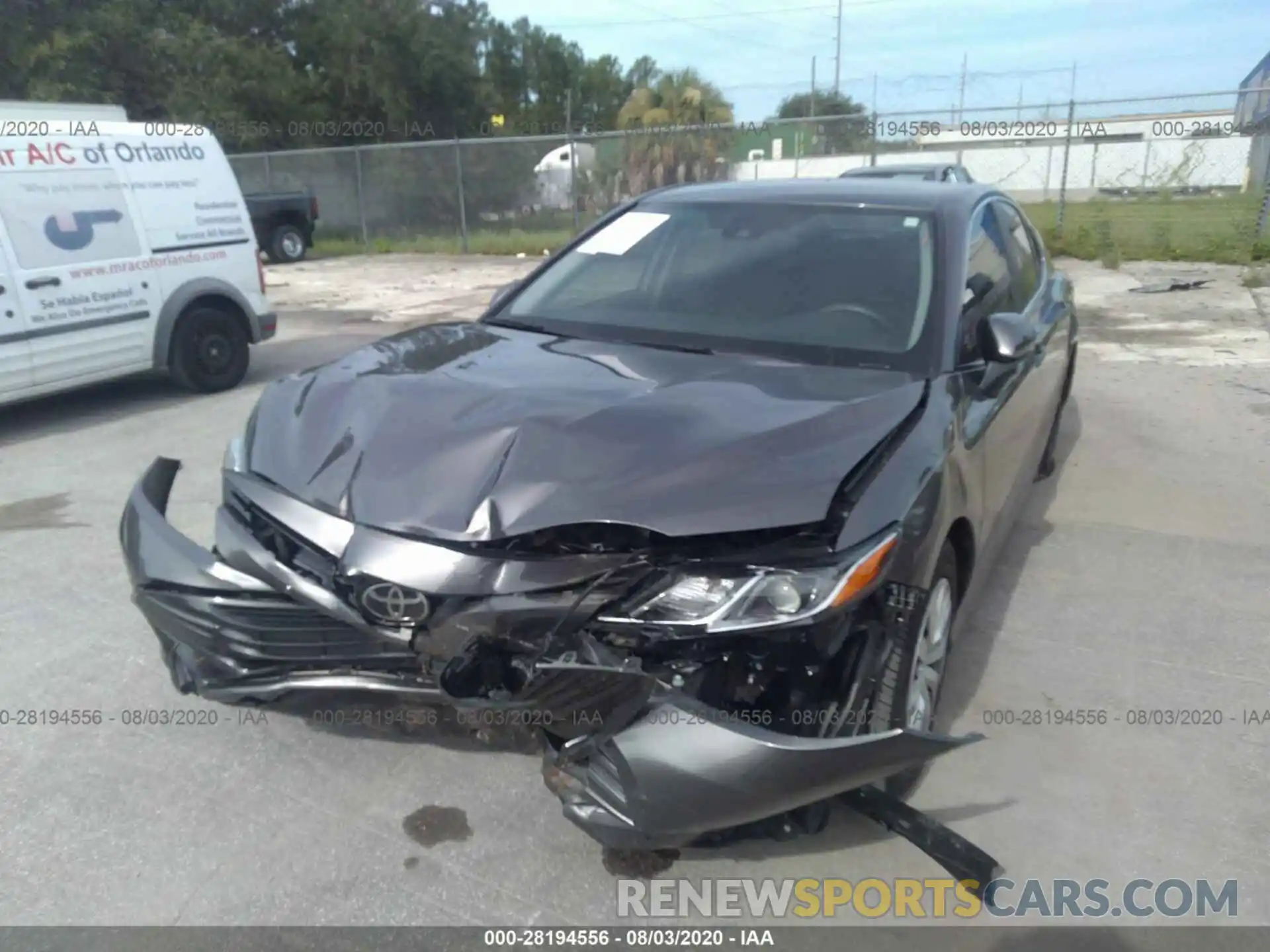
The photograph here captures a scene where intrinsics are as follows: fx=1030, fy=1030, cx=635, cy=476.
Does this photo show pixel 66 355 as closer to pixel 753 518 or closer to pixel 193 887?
pixel 193 887

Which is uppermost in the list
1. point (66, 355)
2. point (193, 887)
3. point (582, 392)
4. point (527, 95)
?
point (527, 95)

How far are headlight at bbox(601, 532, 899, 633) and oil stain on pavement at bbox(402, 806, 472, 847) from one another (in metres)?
0.92

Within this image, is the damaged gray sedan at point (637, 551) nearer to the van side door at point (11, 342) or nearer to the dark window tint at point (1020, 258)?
the dark window tint at point (1020, 258)

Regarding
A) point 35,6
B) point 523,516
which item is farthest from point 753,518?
point 35,6

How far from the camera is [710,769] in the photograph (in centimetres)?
219

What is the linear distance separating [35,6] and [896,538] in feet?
94.0

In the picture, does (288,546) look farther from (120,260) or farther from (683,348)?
(120,260)

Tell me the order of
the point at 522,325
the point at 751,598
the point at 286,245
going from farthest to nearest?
1. the point at 286,245
2. the point at 522,325
3. the point at 751,598

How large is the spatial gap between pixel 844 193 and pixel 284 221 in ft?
58.2

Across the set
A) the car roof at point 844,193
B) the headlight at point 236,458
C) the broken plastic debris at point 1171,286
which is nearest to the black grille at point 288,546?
the headlight at point 236,458

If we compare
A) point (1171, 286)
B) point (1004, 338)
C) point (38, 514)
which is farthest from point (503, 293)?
point (1171, 286)

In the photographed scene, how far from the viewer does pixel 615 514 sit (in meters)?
2.39

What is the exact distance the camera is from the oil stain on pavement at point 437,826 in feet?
9.26

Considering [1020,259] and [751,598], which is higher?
[1020,259]
